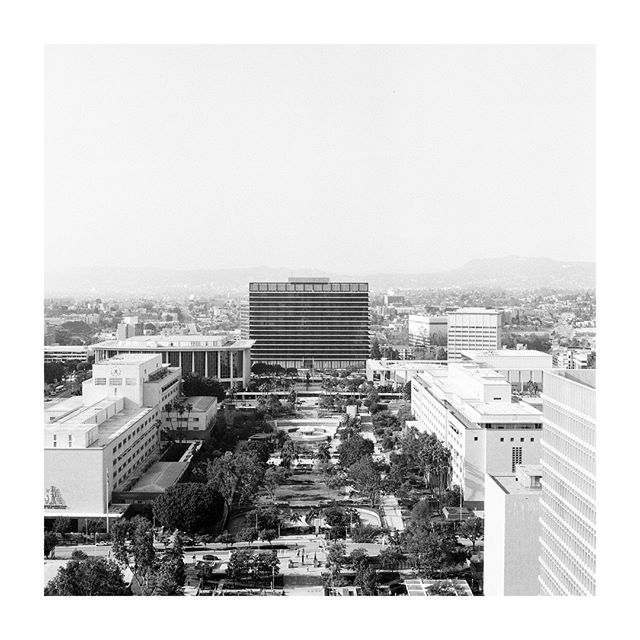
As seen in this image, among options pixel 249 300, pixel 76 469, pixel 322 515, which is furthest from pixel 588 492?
pixel 249 300

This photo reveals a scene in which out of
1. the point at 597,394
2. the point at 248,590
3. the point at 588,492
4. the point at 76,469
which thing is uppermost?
the point at 597,394

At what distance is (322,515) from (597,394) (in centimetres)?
241

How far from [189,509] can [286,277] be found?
8622 mm

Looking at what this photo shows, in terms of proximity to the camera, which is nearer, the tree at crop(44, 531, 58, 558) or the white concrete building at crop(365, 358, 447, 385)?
the tree at crop(44, 531, 58, 558)

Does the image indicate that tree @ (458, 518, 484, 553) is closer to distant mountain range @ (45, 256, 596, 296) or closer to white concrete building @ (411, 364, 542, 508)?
white concrete building @ (411, 364, 542, 508)

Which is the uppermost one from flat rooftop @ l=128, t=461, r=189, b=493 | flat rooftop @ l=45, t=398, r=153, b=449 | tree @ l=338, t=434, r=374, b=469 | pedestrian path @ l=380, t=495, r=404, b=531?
flat rooftop @ l=45, t=398, r=153, b=449

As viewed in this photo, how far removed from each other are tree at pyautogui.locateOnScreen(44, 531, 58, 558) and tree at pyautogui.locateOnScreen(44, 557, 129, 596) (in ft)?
2.17

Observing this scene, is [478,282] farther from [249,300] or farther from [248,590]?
[248,590]

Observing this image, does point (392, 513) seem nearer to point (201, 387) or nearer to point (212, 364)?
point (201, 387)

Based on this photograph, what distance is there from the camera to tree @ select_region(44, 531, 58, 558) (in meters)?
3.88

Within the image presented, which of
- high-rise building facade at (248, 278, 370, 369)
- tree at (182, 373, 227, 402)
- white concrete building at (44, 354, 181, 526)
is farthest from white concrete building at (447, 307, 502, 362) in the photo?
white concrete building at (44, 354, 181, 526)

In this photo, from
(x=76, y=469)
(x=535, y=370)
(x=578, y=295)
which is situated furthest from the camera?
(x=578, y=295)

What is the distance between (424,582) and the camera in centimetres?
348

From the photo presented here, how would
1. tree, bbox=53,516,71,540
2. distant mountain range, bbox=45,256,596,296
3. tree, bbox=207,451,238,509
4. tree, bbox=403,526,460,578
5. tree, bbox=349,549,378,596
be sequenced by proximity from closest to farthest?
tree, bbox=349,549,378,596 → tree, bbox=403,526,460,578 → tree, bbox=53,516,71,540 → tree, bbox=207,451,238,509 → distant mountain range, bbox=45,256,596,296
